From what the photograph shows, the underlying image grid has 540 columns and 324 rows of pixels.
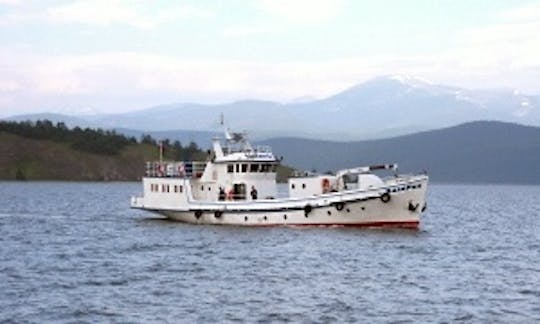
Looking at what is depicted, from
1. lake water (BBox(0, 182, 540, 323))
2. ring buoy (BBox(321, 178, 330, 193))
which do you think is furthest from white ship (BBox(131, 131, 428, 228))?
lake water (BBox(0, 182, 540, 323))

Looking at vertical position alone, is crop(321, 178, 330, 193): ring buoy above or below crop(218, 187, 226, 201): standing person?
above

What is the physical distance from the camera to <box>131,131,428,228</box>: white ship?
2921 inches

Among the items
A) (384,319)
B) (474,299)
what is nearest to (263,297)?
(384,319)

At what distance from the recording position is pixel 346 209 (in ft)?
243

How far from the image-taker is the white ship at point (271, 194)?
7419cm

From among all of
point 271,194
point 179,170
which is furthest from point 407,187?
point 179,170

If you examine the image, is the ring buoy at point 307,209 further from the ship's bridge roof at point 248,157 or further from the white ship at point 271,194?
the ship's bridge roof at point 248,157

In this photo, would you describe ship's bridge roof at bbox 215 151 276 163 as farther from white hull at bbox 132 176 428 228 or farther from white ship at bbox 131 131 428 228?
white hull at bbox 132 176 428 228

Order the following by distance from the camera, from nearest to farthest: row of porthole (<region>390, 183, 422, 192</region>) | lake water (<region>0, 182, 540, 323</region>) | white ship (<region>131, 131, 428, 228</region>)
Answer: lake water (<region>0, 182, 540, 323</region>) → row of porthole (<region>390, 183, 422, 192</region>) → white ship (<region>131, 131, 428, 228</region>)

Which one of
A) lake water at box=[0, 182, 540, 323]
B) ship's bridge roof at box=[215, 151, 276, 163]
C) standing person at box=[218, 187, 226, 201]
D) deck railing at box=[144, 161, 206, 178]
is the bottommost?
lake water at box=[0, 182, 540, 323]

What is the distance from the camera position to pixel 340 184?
76.1 m

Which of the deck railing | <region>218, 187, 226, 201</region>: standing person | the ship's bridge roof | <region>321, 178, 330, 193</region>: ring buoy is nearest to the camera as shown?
<region>321, 178, 330, 193</region>: ring buoy

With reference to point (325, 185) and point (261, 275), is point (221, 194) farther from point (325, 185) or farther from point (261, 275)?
point (261, 275)

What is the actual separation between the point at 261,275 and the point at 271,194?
26765mm
